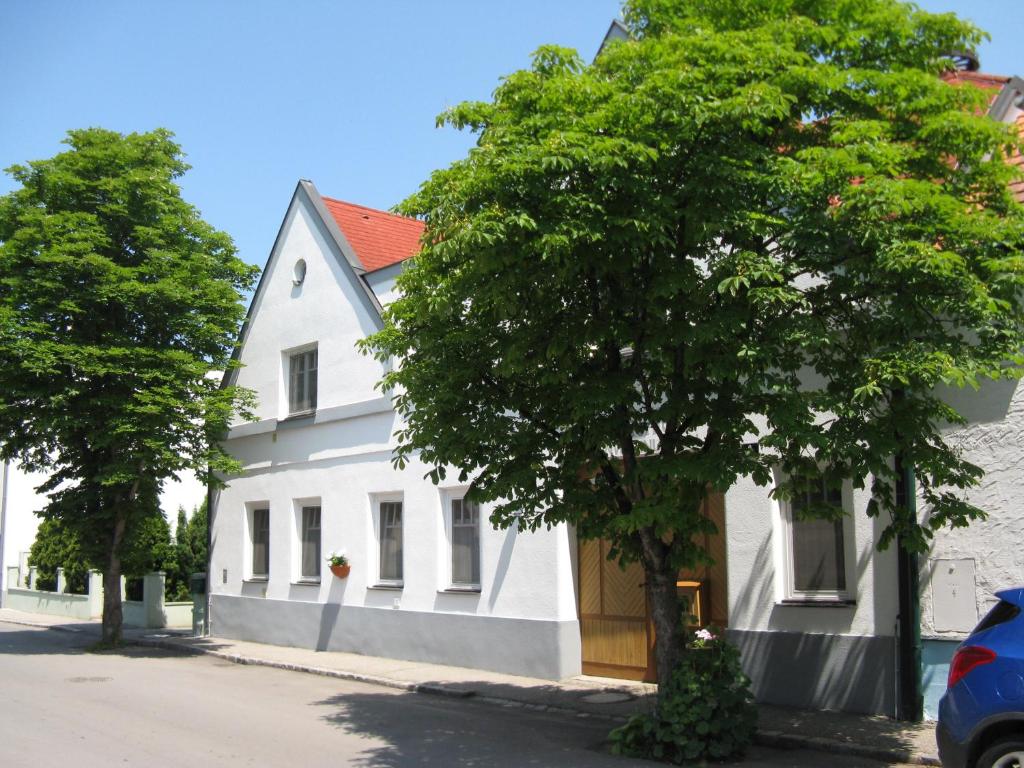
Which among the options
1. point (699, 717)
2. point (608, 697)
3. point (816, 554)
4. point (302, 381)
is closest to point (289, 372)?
point (302, 381)

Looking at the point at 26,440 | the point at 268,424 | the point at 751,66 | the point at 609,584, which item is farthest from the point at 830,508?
the point at 26,440

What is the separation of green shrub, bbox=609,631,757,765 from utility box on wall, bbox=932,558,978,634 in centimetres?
223

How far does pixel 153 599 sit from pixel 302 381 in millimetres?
7248

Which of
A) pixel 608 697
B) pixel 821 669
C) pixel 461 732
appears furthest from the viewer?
pixel 608 697

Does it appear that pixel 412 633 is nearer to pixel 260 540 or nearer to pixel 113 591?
pixel 260 540

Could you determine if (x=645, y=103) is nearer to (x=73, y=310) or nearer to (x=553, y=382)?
(x=553, y=382)

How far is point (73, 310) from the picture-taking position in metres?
18.0

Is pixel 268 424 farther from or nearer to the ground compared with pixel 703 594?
farther from the ground

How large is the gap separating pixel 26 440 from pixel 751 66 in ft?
52.0

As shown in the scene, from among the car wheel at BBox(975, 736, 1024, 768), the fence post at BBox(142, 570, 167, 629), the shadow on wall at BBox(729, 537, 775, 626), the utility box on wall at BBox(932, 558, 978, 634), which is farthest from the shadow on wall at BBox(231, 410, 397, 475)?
the car wheel at BBox(975, 736, 1024, 768)

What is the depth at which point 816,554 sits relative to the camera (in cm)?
1123

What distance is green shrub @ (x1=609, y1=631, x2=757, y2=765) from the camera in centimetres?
870

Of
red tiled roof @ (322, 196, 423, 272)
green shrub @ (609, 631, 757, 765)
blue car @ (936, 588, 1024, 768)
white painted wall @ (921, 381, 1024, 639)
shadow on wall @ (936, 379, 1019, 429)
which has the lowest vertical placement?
green shrub @ (609, 631, 757, 765)

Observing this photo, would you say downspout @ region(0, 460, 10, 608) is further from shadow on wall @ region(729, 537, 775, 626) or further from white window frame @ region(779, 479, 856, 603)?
white window frame @ region(779, 479, 856, 603)
